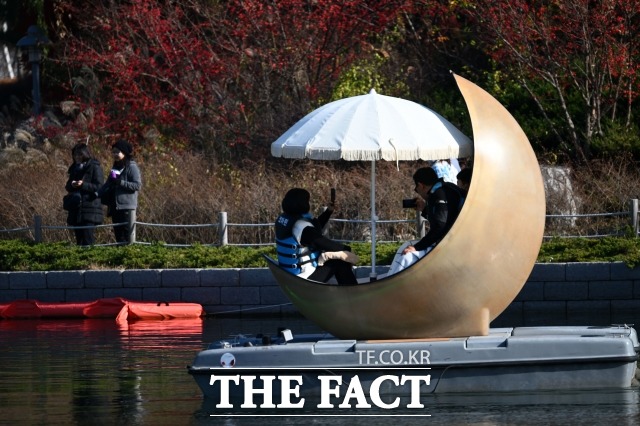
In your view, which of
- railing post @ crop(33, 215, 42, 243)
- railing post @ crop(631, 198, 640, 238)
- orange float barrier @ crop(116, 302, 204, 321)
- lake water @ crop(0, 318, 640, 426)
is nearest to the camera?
lake water @ crop(0, 318, 640, 426)

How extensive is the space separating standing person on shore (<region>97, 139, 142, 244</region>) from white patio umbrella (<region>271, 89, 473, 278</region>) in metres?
8.41

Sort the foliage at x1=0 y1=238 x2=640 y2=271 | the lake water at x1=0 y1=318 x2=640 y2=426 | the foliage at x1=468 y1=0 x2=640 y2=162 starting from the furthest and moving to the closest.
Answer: the foliage at x1=468 y1=0 x2=640 y2=162 < the foliage at x1=0 y1=238 x2=640 y2=271 < the lake water at x1=0 y1=318 x2=640 y2=426

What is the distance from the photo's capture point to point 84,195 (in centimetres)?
2250

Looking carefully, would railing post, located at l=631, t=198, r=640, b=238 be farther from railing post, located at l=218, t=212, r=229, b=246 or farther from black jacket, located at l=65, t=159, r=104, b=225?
black jacket, located at l=65, t=159, r=104, b=225

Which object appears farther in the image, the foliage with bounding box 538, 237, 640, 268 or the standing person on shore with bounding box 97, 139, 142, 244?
the standing person on shore with bounding box 97, 139, 142, 244

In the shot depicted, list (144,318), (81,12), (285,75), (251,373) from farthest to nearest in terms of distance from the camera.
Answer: (81,12) → (285,75) → (144,318) → (251,373)

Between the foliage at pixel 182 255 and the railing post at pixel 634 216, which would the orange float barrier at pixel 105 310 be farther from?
the railing post at pixel 634 216

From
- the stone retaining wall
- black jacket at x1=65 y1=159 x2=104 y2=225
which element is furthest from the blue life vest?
black jacket at x1=65 y1=159 x2=104 y2=225

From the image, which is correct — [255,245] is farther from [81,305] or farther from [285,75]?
[285,75]

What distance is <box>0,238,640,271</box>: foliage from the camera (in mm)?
20328

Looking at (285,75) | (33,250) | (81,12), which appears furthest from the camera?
(81,12)

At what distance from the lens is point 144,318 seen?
19.9 m

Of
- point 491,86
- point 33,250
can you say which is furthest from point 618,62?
point 33,250

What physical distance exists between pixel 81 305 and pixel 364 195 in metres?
5.60
